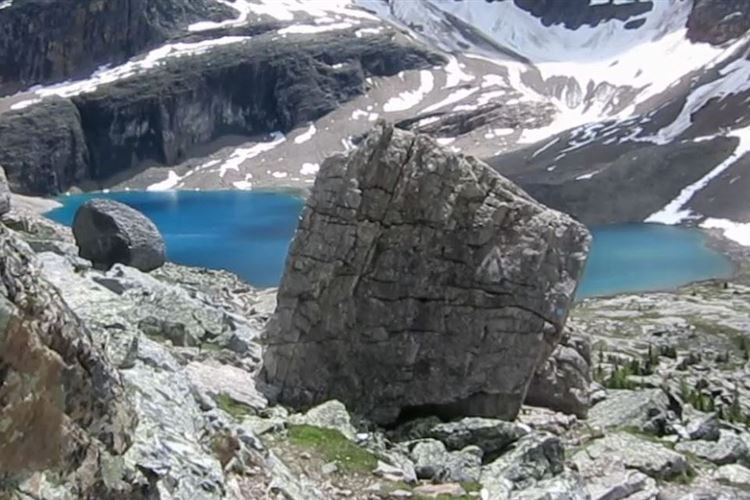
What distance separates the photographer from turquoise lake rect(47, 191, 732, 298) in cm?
9656

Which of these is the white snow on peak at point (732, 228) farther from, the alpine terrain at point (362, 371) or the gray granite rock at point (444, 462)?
the gray granite rock at point (444, 462)

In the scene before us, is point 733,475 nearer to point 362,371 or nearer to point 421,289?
point 421,289

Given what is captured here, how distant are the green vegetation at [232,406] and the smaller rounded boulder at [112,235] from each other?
15.5 meters

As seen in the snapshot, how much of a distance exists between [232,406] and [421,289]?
18.6ft

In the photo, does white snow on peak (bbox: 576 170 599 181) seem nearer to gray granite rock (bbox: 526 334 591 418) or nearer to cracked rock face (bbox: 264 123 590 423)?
gray granite rock (bbox: 526 334 591 418)

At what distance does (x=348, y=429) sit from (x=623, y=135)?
173m

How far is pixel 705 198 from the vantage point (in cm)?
14038

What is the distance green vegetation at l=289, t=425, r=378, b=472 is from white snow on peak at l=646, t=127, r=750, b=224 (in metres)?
127

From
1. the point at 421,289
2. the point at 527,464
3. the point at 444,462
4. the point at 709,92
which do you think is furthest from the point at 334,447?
the point at 709,92

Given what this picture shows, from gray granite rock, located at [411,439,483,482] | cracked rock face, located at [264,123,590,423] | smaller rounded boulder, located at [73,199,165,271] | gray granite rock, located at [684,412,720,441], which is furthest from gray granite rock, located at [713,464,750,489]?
smaller rounded boulder, located at [73,199,165,271]

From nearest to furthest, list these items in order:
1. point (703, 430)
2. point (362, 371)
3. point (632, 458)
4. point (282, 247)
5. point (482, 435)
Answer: point (482, 435), point (632, 458), point (362, 371), point (703, 430), point (282, 247)

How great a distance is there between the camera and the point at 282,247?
4414 inches

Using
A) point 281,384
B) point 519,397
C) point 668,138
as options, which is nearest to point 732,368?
point 519,397

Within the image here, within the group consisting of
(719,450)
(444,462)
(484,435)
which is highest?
(444,462)
